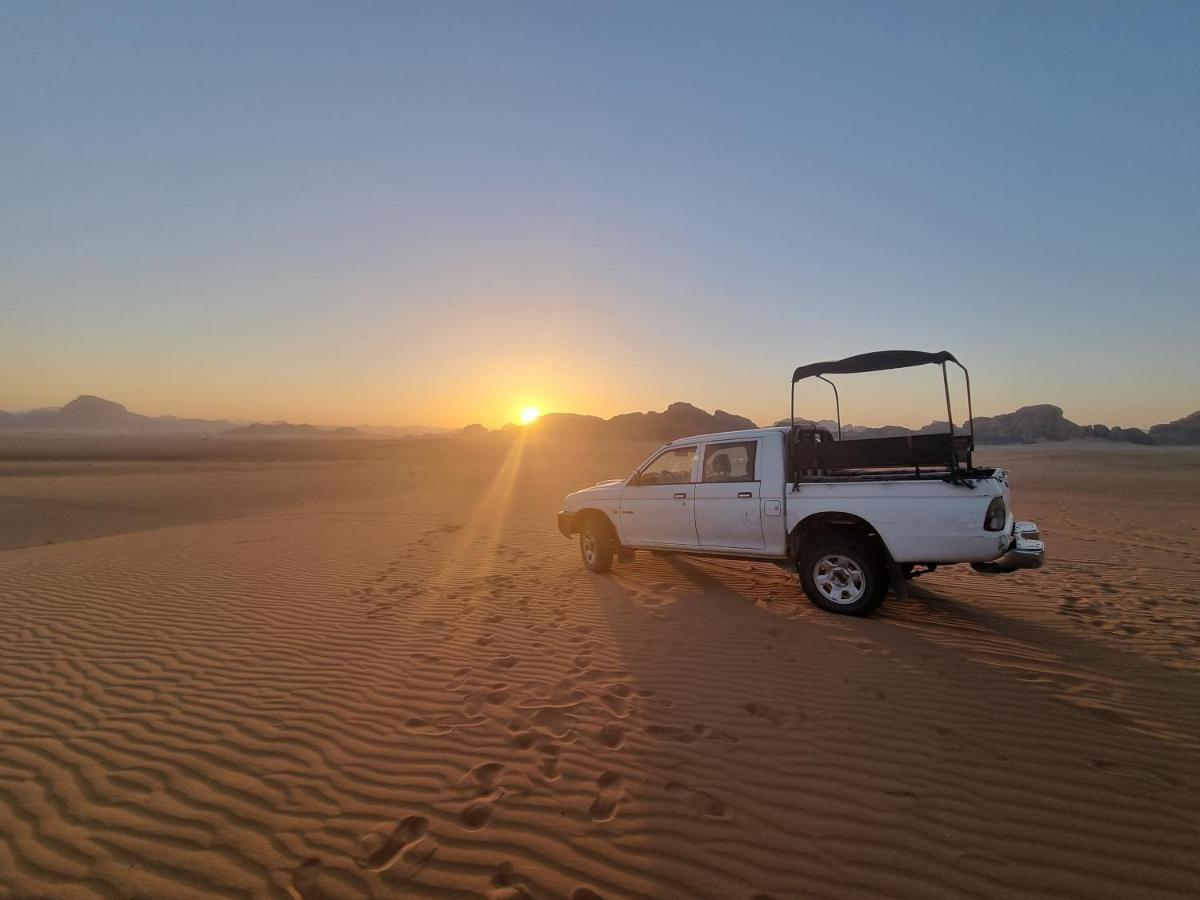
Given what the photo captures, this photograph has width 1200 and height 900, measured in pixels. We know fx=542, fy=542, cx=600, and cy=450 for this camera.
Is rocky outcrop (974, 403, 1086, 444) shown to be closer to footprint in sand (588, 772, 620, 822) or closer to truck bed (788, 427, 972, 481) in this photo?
truck bed (788, 427, 972, 481)

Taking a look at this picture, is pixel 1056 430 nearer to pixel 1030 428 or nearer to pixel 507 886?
pixel 1030 428

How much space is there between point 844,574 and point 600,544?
3289 millimetres

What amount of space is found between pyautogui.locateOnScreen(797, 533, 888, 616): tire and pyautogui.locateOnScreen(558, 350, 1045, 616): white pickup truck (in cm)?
1

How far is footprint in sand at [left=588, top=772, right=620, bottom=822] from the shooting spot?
278cm

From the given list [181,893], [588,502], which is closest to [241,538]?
[588,502]

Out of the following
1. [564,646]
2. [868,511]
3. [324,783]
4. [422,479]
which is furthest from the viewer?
[422,479]

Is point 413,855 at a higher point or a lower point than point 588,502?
lower

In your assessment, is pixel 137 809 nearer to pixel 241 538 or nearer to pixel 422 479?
pixel 241 538

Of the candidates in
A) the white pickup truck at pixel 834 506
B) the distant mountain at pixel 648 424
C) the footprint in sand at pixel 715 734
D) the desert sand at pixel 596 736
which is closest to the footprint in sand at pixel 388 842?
the desert sand at pixel 596 736

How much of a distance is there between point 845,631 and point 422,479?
83.0ft

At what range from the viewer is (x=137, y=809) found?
2.89 meters

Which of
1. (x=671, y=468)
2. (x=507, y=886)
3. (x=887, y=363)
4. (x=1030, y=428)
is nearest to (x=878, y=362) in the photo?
(x=887, y=363)

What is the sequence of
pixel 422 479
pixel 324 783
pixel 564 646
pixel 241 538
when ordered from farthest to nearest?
pixel 422 479
pixel 241 538
pixel 564 646
pixel 324 783

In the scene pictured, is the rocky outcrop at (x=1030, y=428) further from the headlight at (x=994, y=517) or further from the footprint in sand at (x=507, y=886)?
the footprint in sand at (x=507, y=886)
